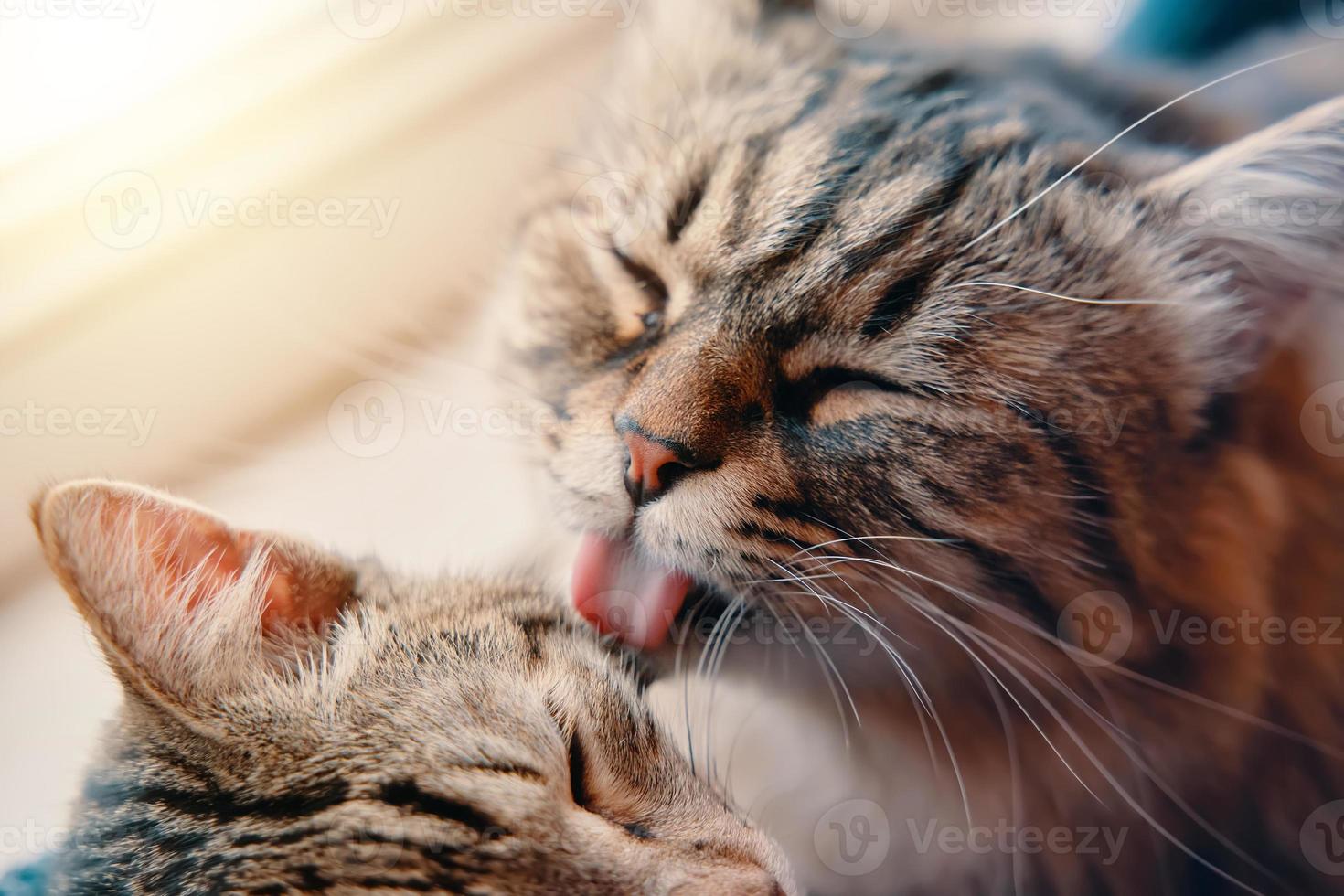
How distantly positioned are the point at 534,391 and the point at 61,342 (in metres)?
0.46

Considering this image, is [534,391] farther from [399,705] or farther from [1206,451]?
[1206,451]

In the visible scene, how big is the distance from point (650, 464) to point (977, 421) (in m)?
0.26

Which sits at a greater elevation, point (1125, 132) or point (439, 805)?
point (1125, 132)

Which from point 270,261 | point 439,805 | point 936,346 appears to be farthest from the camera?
point 270,261

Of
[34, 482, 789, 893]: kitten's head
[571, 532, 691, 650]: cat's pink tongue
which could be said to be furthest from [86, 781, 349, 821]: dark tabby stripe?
[571, 532, 691, 650]: cat's pink tongue

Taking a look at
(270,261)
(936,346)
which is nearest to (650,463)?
(936,346)

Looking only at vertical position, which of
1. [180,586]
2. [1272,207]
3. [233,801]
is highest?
[1272,207]

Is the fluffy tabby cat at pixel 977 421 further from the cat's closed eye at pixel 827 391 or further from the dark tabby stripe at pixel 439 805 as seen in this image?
the dark tabby stripe at pixel 439 805

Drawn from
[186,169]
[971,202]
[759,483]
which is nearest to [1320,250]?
[971,202]

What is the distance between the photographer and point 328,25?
0.87m

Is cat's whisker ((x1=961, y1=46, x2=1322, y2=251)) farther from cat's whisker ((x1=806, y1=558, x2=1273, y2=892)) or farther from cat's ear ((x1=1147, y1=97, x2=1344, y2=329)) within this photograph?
cat's whisker ((x1=806, y1=558, x2=1273, y2=892))

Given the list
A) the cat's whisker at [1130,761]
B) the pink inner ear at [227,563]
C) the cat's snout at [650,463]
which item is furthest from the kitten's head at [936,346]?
the pink inner ear at [227,563]

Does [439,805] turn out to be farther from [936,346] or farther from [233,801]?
[936,346]

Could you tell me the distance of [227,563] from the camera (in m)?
0.62
